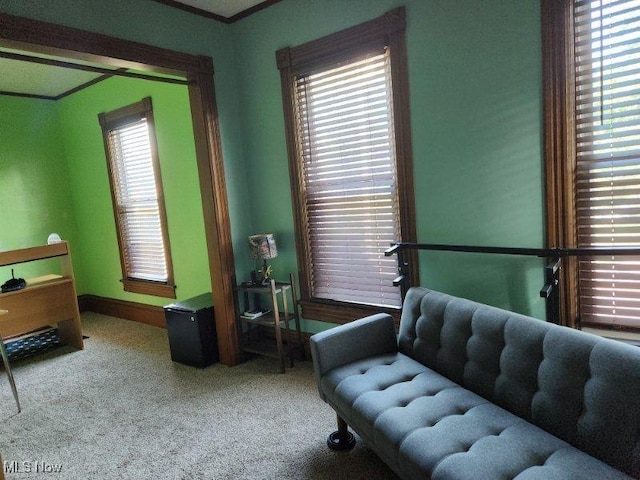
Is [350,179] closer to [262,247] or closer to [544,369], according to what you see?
[262,247]

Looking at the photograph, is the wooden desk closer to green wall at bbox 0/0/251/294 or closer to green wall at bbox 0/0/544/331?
green wall at bbox 0/0/251/294

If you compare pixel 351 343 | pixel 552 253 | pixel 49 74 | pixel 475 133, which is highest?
pixel 49 74

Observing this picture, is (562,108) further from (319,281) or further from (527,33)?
(319,281)

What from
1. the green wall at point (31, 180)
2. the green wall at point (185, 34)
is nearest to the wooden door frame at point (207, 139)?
the green wall at point (185, 34)

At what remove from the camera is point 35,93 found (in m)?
5.07

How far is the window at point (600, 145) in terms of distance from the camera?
2.09 metres

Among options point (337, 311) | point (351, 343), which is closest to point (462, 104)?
point (351, 343)

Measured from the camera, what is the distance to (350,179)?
3125 mm

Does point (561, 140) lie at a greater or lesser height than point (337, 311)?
greater

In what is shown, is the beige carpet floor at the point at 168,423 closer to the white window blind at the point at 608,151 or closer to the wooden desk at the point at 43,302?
the wooden desk at the point at 43,302

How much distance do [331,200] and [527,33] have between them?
5.26 feet

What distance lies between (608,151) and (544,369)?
1.21 metres

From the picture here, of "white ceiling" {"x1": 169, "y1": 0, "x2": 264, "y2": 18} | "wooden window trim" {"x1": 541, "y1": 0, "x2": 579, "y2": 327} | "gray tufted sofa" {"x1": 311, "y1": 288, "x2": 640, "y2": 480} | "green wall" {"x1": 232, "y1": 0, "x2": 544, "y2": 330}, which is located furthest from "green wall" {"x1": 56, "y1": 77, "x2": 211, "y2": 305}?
"wooden window trim" {"x1": 541, "y1": 0, "x2": 579, "y2": 327}

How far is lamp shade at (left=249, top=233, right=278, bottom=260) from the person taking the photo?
11.2ft
